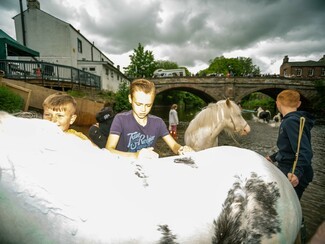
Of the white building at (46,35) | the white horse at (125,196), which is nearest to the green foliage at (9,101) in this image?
the white horse at (125,196)

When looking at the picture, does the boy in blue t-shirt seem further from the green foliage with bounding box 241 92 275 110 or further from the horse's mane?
the green foliage with bounding box 241 92 275 110

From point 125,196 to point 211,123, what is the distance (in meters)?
3.36

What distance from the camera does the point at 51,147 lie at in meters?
0.77

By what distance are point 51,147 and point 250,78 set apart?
3333 cm

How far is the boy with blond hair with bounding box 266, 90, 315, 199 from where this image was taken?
→ 2074 millimetres

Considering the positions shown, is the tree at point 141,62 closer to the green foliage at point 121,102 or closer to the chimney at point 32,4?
the chimney at point 32,4

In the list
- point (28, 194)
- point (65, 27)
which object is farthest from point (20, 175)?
point (65, 27)

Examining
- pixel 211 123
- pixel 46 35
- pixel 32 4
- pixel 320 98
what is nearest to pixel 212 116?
pixel 211 123

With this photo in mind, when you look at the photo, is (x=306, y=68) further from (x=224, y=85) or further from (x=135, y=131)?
(x=135, y=131)

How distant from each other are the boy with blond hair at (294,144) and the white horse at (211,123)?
145cm

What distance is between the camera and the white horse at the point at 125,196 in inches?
26.1

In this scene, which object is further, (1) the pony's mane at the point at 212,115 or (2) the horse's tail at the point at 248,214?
(1) the pony's mane at the point at 212,115

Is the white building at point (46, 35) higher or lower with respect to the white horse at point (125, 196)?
higher

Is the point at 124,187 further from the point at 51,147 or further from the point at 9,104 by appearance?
the point at 9,104
